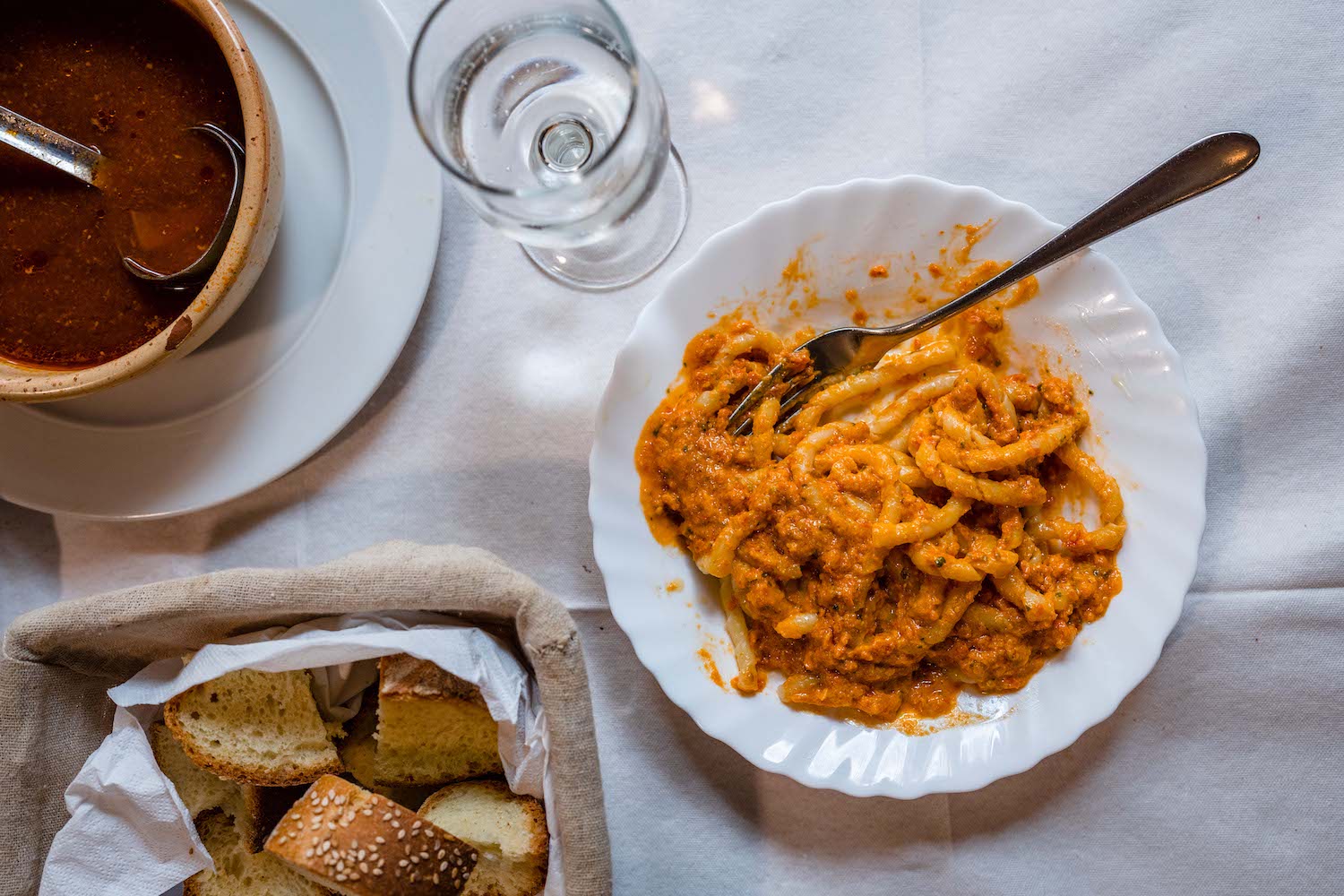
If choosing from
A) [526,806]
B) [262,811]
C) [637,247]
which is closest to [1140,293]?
[637,247]

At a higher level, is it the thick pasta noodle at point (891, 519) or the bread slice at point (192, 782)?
the thick pasta noodle at point (891, 519)

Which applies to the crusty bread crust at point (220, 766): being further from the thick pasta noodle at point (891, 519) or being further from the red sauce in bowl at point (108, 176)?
the thick pasta noodle at point (891, 519)

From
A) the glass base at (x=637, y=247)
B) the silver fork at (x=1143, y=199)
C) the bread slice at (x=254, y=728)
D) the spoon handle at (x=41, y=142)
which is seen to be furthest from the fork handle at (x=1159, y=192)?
the spoon handle at (x=41, y=142)

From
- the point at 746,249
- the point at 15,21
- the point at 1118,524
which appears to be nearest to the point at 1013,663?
the point at 1118,524

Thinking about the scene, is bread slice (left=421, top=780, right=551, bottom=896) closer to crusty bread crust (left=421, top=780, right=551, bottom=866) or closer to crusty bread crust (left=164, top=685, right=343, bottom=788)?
crusty bread crust (left=421, top=780, right=551, bottom=866)

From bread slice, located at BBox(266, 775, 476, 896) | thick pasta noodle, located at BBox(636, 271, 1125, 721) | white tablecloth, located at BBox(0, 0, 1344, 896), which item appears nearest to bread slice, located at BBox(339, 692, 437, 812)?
bread slice, located at BBox(266, 775, 476, 896)

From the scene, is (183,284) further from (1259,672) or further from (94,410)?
(1259,672)
